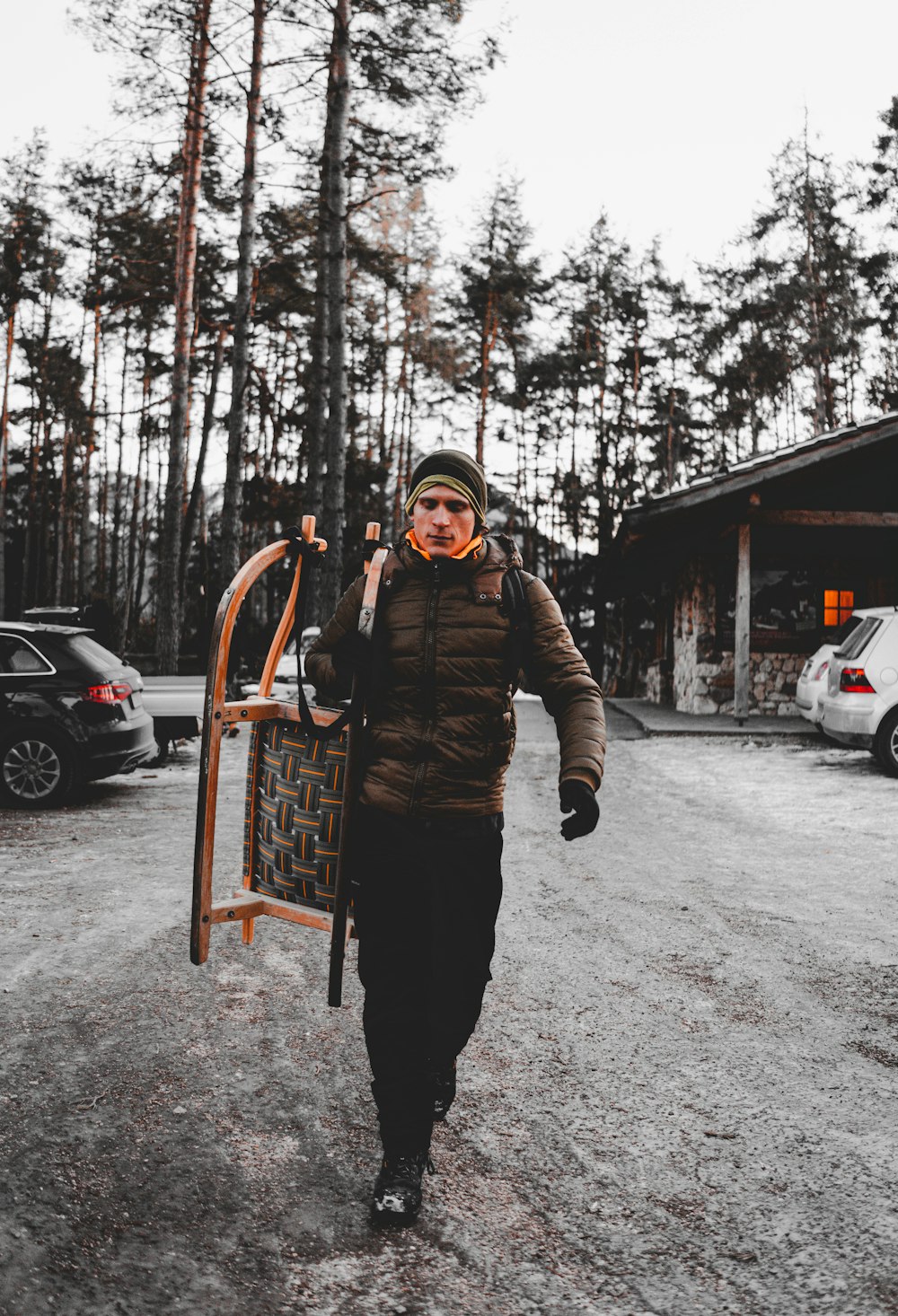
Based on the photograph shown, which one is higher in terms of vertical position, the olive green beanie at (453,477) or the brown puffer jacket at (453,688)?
the olive green beanie at (453,477)

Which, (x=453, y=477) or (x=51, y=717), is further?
(x=51, y=717)

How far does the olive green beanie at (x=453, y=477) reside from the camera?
305 centimetres

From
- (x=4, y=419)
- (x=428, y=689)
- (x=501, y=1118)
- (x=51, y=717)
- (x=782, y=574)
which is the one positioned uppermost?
(x=4, y=419)

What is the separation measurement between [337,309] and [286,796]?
13.0 meters

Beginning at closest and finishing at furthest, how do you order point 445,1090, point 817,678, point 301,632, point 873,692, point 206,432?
point 445,1090 → point 301,632 → point 873,692 → point 817,678 → point 206,432

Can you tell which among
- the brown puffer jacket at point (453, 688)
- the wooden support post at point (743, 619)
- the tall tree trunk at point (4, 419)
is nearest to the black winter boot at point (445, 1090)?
the brown puffer jacket at point (453, 688)

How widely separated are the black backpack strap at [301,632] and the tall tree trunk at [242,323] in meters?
15.1

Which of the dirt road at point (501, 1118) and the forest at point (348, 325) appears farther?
the forest at point (348, 325)

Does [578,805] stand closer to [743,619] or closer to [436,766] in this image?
[436,766]

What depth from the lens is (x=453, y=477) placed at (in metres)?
3.06

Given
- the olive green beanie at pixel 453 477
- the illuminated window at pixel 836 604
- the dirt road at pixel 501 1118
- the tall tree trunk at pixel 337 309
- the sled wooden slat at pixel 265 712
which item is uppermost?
the tall tree trunk at pixel 337 309

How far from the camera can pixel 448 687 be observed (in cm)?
295

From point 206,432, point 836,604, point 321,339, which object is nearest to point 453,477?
point 836,604

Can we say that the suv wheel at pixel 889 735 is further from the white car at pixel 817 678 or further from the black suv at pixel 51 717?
the black suv at pixel 51 717
